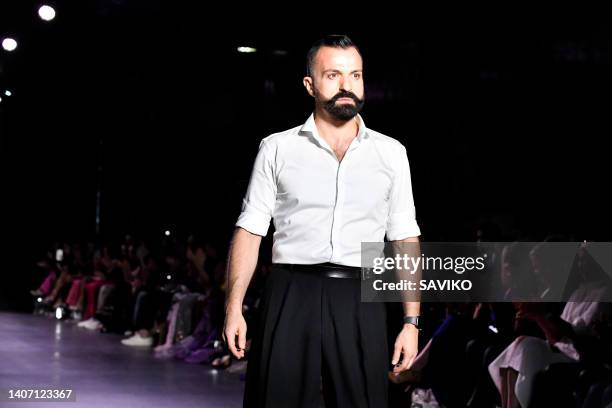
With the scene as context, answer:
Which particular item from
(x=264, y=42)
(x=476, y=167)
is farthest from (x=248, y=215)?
(x=264, y=42)

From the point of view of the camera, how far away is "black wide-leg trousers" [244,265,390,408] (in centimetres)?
247

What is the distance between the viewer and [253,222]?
8.33 ft

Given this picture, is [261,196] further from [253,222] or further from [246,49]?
[246,49]

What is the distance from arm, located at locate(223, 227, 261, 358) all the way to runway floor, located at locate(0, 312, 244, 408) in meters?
3.21

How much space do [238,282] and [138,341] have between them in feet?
22.6

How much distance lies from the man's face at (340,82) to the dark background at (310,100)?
3359 mm

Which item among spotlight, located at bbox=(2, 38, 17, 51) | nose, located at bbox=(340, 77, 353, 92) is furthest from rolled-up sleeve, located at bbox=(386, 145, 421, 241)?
spotlight, located at bbox=(2, 38, 17, 51)

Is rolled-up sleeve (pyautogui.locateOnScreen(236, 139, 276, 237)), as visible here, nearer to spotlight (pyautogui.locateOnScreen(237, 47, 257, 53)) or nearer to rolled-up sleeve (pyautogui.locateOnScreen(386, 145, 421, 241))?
rolled-up sleeve (pyautogui.locateOnScreen(386, 145, 421, 241))

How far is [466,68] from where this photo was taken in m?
6.99

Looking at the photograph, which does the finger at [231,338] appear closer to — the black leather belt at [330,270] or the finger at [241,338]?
the finger at [241,338]

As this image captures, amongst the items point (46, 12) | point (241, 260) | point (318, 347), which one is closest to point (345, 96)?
point (241, 260)

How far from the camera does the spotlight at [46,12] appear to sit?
855cm

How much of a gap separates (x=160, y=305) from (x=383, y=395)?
693 centimetres

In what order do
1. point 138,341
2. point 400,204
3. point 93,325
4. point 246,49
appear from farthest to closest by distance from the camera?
point 93,325, point 246,49, point 138,341, point 400,204
